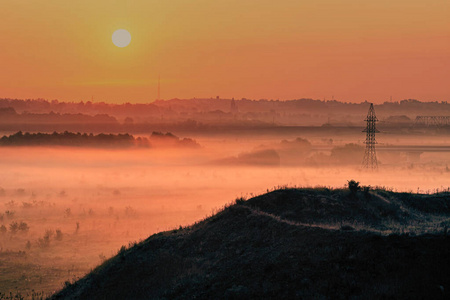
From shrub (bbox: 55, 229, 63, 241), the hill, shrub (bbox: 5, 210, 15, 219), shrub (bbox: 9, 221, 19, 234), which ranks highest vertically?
the hill

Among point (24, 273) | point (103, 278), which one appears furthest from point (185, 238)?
point (24, 273)

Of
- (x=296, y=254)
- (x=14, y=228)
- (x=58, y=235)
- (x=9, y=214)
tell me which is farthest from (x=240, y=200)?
(x=9, y=214)

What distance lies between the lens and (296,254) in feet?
94.0

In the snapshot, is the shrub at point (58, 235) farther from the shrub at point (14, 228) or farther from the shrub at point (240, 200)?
the shrub at point (240, 200)

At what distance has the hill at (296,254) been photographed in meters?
24.0

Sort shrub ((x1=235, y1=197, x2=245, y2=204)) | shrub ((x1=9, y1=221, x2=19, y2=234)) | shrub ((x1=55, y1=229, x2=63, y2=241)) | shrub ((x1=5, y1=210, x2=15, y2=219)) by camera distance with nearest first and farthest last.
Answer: shrub ((x1=235, y1=197, x2=245, y2=204)) < shrub ((x1=55, y1=229, x2=63, y2=241)) < shrub ((x1=9, y1=221, x2=19, y2=234)) < shrub ((x1=5, y1=210, x2=15, y2=219))

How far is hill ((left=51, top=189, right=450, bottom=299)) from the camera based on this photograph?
78.7ft

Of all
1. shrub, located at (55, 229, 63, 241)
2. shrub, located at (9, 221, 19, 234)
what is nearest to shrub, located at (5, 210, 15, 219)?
shrub, located at (9, 221, 19, 234)

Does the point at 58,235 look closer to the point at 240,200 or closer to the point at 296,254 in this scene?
the point at 240,200

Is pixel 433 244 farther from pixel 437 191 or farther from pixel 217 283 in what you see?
pixel 437 191

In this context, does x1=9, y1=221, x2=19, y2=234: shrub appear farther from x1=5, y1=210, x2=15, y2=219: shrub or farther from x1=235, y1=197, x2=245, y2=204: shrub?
x1=235, y1=197, x2=245, y2=204: shrub

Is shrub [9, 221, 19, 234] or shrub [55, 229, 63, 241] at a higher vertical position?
shrub [9, 221, 19, 234]

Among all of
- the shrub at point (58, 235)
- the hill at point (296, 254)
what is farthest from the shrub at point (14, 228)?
the hill at point (296, 254)

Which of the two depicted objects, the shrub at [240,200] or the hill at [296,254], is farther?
the shrub at [240,200]
